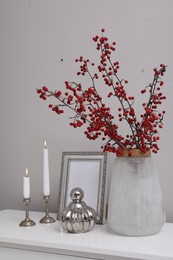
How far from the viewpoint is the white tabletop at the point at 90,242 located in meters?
0.89

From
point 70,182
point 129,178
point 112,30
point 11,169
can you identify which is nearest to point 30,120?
point 11,169

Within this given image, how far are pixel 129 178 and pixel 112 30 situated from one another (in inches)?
22.0

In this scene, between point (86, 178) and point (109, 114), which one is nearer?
point (109, 114)

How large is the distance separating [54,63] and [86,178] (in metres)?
0.47

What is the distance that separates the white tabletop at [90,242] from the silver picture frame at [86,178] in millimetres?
85

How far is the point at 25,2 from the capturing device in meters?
1.45

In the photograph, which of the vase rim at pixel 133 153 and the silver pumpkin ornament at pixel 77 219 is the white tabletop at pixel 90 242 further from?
the vase rim at pixel 133 153

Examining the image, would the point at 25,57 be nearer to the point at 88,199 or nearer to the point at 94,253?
the point at 88,199

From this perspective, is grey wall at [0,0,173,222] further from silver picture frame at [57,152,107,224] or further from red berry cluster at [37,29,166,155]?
red berry cluster at [37,29,166,155]

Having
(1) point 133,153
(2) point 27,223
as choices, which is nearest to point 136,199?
(1) point 133,153

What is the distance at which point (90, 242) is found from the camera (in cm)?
97

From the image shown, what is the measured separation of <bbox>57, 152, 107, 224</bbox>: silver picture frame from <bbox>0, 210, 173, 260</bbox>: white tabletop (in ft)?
0.28

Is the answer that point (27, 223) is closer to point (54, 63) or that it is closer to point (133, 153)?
point (133, 153)

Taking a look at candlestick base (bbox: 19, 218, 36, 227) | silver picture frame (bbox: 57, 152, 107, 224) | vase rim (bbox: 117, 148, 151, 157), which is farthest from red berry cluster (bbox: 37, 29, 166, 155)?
candlestick base (bbox: 19, 218, 36, 227)
